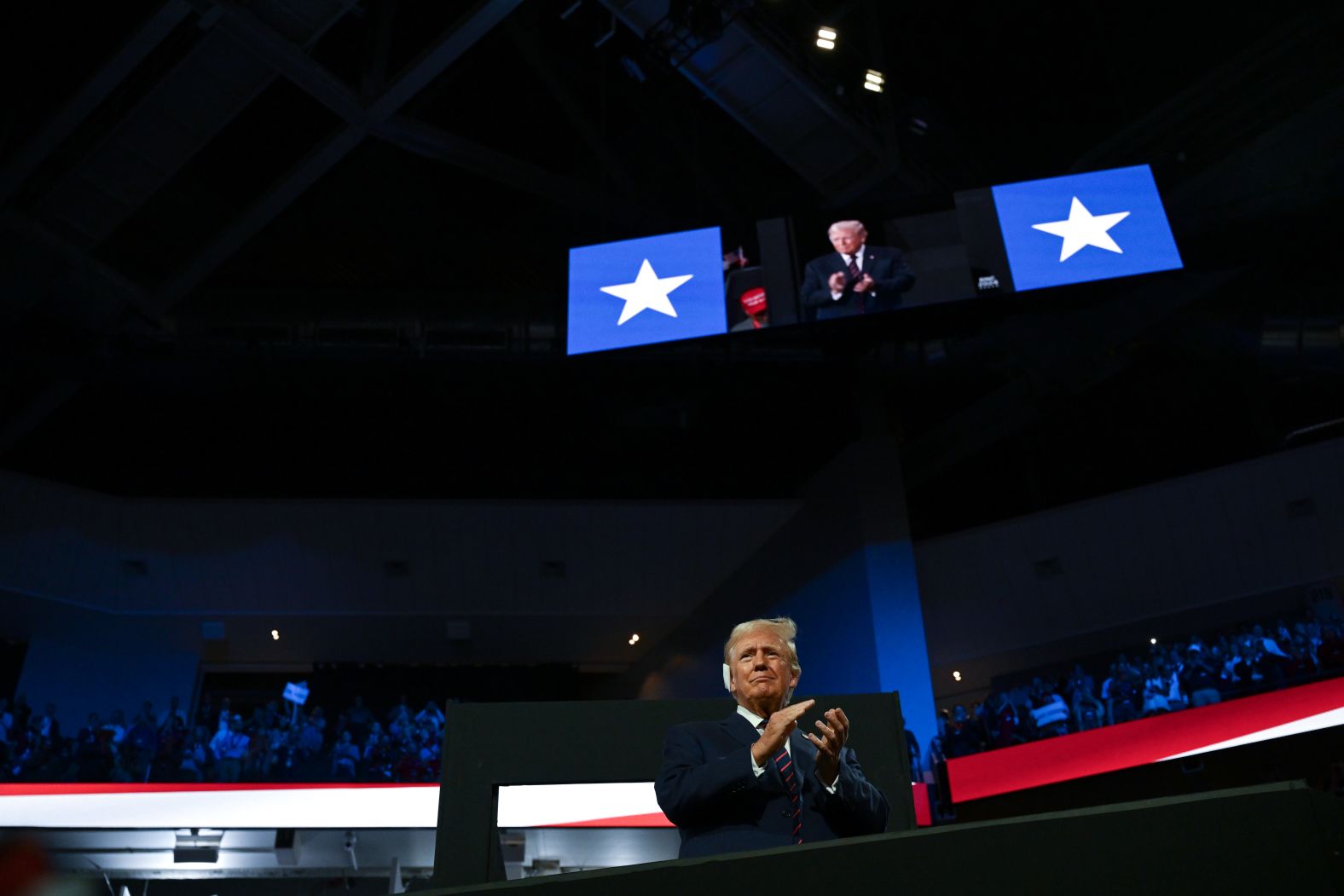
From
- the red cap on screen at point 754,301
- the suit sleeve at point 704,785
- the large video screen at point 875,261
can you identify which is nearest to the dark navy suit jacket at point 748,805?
the suit sleeve at point 704,785

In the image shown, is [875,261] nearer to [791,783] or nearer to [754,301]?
[754,301]

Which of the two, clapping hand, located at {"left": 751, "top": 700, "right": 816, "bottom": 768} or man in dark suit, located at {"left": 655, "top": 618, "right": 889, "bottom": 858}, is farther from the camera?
man in dark suit, located at {"left": 655, "top": 618, "right": 889, "bottom": 858}

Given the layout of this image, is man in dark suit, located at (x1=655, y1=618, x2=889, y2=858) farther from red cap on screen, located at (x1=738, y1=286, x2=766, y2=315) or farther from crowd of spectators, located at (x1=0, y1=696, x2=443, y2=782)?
crowd of spectators, located at (x1=0, y1=696, x2=443, y2=782)

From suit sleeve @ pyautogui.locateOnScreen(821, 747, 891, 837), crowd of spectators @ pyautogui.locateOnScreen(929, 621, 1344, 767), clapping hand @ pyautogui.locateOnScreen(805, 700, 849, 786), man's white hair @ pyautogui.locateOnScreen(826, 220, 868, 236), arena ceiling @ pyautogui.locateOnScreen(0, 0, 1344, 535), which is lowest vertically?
suit sleeve @ pyautogui.locateOnScreen(821, 747, 891, 837)

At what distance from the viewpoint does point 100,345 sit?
15094mm

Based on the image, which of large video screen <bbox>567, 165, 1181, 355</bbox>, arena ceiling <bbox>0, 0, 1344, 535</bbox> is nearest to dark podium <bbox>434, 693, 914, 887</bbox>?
large video screen <bbox>567, 165, 1181, 355</bbox>

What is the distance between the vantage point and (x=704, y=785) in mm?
2307

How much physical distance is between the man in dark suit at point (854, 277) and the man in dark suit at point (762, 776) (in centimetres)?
827

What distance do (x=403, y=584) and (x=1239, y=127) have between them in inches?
553

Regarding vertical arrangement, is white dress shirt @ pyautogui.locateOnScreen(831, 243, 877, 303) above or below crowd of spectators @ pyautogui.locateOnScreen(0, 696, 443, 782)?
above

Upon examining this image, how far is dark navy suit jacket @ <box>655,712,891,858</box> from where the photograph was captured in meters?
2.31

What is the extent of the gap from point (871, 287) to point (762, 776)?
8776 millimetres

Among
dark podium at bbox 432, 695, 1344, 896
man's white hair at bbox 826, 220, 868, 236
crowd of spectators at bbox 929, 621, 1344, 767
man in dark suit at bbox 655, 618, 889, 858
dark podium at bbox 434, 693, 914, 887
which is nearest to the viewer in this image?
dark podium at bbox 432, 695, 1344, 896

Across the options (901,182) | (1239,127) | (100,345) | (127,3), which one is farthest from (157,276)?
(1239,127)
